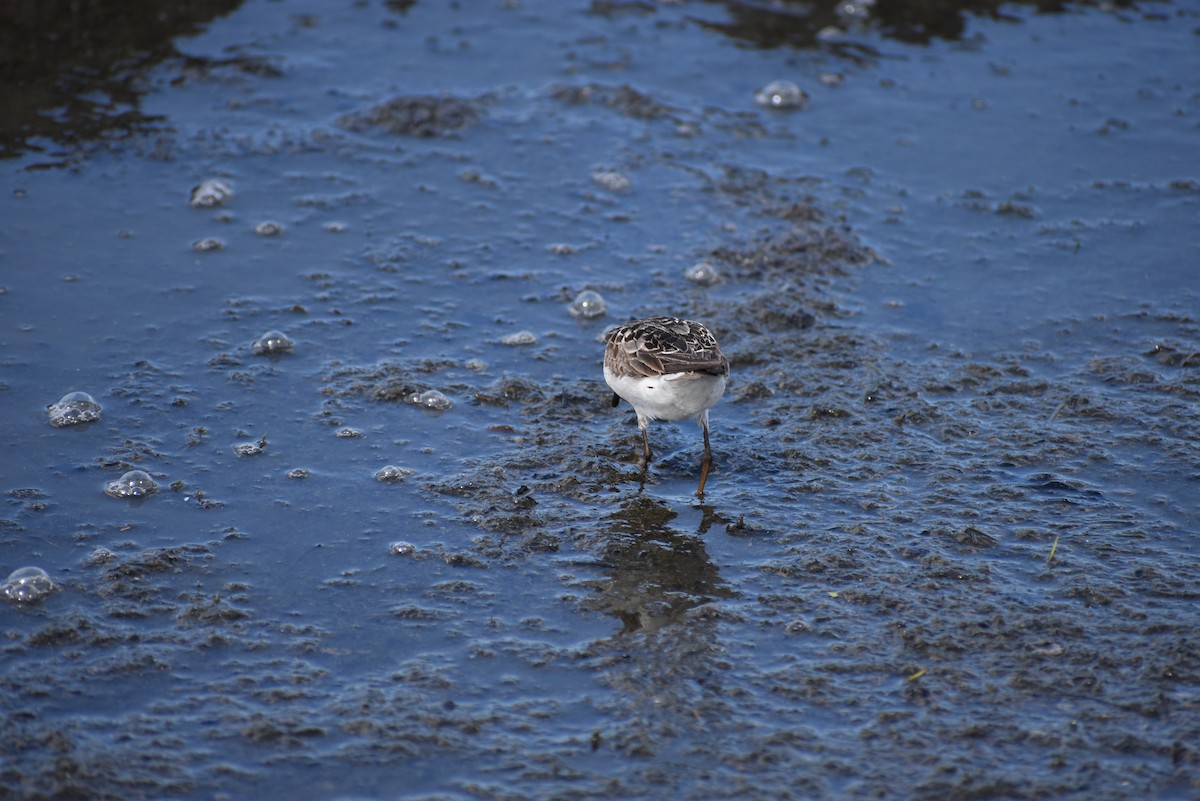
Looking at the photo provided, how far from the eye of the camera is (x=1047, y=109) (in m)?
11.2

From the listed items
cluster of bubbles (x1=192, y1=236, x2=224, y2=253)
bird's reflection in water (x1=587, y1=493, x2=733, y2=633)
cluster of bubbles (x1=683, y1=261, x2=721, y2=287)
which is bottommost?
bird's reflection in water (x1=587, y1=493, x2=733, y2=633)

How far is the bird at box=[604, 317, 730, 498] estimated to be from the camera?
6438 mm

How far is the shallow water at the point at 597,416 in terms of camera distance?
4992 millimetres

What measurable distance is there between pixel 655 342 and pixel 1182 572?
9.82 feet

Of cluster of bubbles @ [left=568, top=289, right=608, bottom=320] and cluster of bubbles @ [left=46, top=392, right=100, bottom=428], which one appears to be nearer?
cluster of bubbles @ [left=46, top=392, right=100, bottom=428]

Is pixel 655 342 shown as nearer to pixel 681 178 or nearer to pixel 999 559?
pixel 999 559

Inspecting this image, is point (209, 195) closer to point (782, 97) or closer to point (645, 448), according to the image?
point (645, 448)

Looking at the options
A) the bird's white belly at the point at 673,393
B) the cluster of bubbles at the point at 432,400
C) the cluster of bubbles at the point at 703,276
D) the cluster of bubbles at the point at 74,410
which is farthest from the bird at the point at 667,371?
the cluster of bubbles at the point at 74,410

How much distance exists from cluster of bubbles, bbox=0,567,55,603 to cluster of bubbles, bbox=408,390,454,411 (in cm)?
250

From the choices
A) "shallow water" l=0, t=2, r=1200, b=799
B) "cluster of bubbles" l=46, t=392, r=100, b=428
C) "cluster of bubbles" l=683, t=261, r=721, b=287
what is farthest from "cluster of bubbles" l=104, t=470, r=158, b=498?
"cluster of bubbles" l=683, t=261, r=721, b=287

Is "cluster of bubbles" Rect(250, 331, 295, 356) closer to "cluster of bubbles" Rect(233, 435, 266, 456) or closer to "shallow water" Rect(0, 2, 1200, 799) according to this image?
"shallow water" Rect(0, 2, 1200, 799)

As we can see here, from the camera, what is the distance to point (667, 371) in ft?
21.1

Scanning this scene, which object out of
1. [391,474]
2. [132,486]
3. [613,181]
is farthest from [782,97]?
[132,486]

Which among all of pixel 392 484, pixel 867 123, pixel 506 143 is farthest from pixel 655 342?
pixel 867 123
